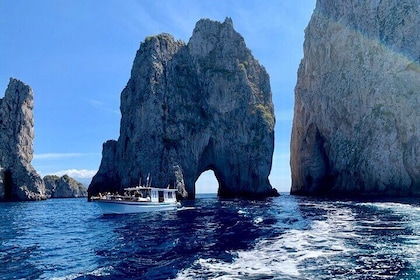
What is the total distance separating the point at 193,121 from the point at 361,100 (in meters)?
41.7

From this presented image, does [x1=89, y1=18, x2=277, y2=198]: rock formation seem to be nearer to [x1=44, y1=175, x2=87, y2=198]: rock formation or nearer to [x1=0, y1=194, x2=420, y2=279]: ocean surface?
[x1=0, y1=194, x2=420, y2=279]: ocean surface

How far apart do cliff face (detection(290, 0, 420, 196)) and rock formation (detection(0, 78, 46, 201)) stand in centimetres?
8119

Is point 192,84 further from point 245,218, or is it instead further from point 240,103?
point 245,218

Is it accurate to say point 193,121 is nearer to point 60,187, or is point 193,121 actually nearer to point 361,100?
point 361,100

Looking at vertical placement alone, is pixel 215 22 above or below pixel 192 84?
above

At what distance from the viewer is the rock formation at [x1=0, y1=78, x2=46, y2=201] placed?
104250mm

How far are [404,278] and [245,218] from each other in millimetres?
23744

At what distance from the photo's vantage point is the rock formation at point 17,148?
104 m

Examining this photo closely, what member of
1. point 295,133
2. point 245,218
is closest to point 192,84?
point 295,133

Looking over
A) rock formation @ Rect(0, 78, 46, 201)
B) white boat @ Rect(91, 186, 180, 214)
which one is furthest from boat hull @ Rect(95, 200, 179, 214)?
rock formation @ Rect(0, 78, 46, 201)

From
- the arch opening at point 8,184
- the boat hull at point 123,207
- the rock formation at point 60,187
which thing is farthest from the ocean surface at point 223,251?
the rock formation at point 60,187

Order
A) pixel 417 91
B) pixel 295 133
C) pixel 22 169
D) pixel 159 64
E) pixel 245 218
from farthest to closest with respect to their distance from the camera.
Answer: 1. pixel 295 133
2. pixel 22 169
3. pixel 159 64
4. pixel 417 91
5. pixel 245 218

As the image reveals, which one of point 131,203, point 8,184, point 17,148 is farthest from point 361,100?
point 8,184

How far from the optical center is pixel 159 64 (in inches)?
3738
